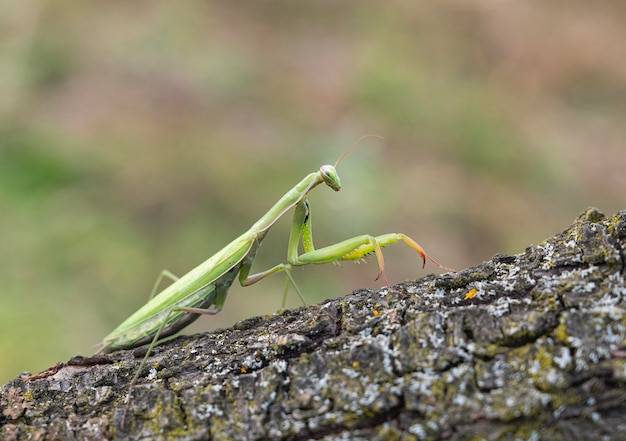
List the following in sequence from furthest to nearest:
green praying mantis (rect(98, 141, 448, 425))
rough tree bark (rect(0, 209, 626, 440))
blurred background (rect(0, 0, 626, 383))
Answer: blurred background (rect(0, 0, 626, 383)) < green praying mantis (rect(98, 141, 448, 425)) < rough tree bark (rect(0, 209, 626, 440))

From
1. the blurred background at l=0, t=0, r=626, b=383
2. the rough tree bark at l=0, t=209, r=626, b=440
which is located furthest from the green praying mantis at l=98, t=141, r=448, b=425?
the blurred background at l=0, t=0, r=626, b=383

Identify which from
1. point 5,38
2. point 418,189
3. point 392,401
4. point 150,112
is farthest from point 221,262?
point 5,38

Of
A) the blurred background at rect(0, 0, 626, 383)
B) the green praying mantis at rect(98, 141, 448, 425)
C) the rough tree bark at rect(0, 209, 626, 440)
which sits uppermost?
the blurred background at rect(0, 0, 626, 383)

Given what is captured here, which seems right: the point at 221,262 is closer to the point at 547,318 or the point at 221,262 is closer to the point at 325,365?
the point at 325,365

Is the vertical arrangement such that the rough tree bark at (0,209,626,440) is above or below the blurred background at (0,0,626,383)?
below

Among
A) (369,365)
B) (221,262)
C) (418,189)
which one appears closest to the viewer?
(369,365)

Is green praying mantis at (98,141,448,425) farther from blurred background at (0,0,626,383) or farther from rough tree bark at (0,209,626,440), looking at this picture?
blurred background at (0,0,626,383)
